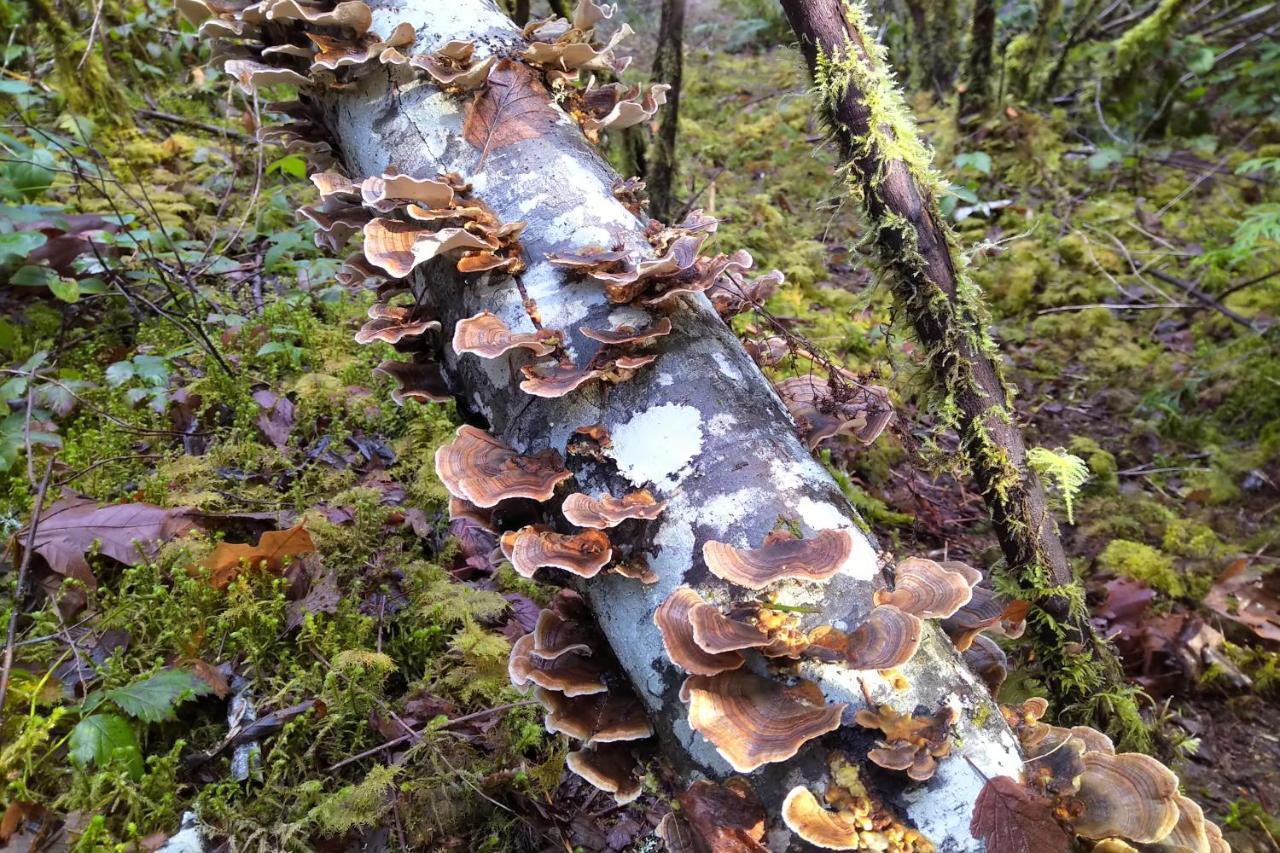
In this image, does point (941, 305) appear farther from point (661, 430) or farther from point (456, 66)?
point (456, 66)

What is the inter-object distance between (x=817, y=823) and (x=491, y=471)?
1288 mm

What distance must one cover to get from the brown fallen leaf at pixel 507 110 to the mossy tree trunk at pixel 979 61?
913cm

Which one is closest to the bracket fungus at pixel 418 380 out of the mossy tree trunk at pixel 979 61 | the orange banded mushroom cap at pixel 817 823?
the orange banded mushroom cap at pixel 817 823

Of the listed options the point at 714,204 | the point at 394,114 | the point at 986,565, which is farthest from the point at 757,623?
the point at 714,204

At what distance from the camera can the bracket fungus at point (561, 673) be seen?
2.20m

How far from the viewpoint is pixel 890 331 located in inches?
114

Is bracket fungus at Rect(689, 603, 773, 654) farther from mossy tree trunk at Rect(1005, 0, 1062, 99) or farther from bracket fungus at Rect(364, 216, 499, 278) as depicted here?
mossy tree trunk at Rect(1005, 0, 1062, 99)

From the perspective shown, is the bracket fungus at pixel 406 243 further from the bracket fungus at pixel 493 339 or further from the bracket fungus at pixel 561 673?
the bracket fungus at pixel 561 673

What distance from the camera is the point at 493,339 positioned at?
89.7 inches

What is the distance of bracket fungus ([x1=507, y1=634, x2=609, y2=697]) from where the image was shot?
7.23 feet

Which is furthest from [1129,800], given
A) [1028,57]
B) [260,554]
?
[1028,57]

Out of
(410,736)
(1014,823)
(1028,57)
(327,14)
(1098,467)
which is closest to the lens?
(1014,823)

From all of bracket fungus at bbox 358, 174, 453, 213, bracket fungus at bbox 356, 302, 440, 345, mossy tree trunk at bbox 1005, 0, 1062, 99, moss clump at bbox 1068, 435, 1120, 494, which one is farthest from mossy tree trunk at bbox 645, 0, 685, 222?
mossy tree trunk at bbox 1005, 0, 1062, 99

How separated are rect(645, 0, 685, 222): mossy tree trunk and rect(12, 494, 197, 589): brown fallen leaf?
399 centimetres
